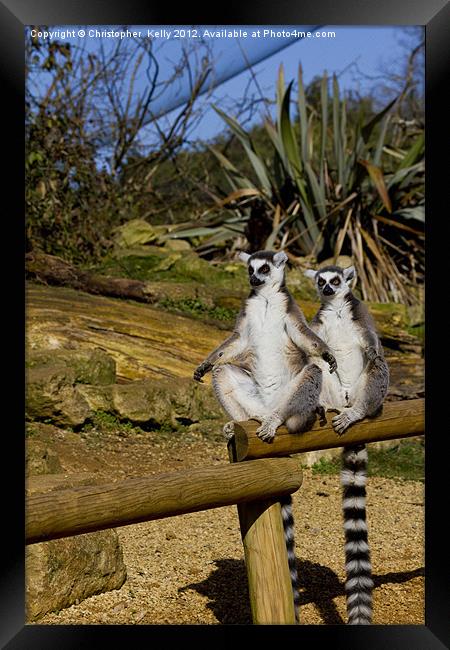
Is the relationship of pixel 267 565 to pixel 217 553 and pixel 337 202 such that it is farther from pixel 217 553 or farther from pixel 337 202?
pixel 337 202

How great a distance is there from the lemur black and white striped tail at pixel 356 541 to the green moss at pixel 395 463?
2275 millimetres

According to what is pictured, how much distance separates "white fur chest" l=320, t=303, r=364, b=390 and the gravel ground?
1.16 m

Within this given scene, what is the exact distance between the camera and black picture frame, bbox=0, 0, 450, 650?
293 cm

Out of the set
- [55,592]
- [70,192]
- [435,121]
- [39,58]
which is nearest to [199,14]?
[435,121]

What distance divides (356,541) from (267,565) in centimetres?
60

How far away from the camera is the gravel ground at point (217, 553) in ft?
11.8

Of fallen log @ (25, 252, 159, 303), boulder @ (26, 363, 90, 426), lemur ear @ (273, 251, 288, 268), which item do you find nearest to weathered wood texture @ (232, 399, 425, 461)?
lemur ear @ (273, 251, 288, 268)

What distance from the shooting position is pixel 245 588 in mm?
3846

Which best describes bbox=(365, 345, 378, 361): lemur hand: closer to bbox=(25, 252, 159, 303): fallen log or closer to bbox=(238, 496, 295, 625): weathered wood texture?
bbox=(238, 496, 295, 625): weathered wood texture

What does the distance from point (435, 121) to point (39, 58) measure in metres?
5.61

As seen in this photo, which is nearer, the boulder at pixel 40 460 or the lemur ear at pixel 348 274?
the lemur ear at pixel 348 274

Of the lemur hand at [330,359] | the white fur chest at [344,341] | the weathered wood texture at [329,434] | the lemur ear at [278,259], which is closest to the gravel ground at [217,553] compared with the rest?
the weathered wood texture at [329,434]

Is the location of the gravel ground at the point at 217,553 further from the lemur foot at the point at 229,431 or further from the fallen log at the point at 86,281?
the fallen log at the point at 86,281

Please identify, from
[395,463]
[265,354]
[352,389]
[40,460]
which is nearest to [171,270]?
[395,463]
